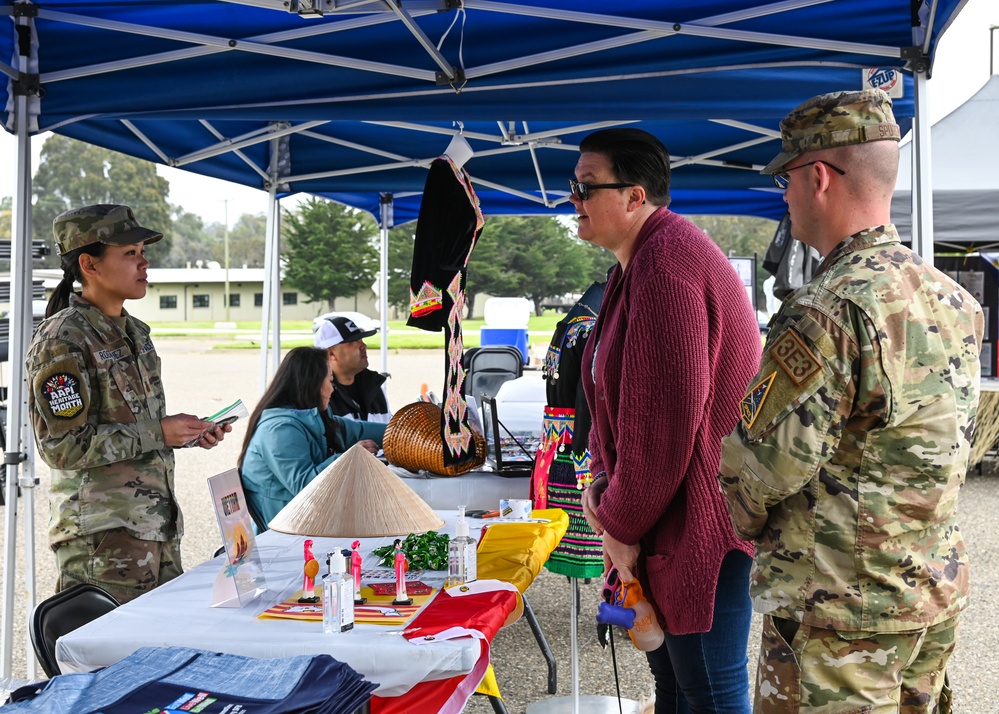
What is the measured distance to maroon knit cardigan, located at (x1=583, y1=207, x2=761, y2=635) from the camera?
6.03ft

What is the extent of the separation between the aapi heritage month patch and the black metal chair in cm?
53

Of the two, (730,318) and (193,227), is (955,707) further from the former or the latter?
(193,227)

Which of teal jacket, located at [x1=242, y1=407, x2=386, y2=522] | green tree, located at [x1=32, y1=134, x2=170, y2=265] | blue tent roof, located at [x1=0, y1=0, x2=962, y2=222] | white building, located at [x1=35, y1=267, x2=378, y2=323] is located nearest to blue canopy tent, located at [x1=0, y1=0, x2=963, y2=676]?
blue tent roof, located at [x1=0, y1=0, x2=962, y2=222]

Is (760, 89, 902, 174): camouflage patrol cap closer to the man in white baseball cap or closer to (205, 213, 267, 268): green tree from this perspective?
the man in white baseball cap

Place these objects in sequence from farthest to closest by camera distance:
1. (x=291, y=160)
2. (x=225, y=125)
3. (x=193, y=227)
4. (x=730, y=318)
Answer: (x=193, y=227) → (x=291, y=160) → (x=225, y=125) → (x=730, y=318)

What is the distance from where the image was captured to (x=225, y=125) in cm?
496

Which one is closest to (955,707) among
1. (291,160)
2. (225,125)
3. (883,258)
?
(883,258)

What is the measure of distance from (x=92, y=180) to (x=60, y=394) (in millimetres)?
72352

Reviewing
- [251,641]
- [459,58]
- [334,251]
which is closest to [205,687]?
[251,641]

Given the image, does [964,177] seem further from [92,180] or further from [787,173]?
[92,180]

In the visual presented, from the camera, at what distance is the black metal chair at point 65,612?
7.64 feet

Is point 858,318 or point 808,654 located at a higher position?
point 858,318

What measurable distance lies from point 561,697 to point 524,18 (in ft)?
8.13

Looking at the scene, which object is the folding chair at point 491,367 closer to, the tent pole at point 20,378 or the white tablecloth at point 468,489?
the white tablecloth at point 468,489
